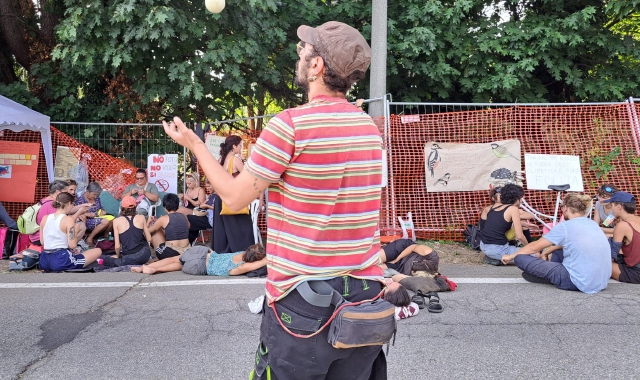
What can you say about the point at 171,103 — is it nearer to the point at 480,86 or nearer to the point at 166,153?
the point at 166,153

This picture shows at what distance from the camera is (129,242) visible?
25.4 ft

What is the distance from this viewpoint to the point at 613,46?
32.0 ft

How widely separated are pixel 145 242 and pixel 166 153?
3308 mm

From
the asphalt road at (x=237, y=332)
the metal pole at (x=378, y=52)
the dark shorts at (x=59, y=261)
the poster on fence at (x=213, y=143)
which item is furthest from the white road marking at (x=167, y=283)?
the poster on fence at (x=213, y=143)

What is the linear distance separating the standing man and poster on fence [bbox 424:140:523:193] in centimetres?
747

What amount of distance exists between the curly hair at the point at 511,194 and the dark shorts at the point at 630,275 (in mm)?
1766

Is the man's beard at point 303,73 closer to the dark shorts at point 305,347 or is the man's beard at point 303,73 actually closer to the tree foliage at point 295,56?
the dark shorts at point 305,347

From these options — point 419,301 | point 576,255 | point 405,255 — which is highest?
point 576,255

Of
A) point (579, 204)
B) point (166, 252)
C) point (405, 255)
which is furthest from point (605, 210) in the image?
point (166, 252)

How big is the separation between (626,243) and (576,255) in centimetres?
96

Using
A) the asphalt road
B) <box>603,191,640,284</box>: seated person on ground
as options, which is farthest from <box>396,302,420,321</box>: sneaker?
<box>603,191,640,284</box>: seated person on ground

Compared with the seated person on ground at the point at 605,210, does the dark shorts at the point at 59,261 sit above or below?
below

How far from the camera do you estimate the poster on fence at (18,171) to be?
31.3 ft

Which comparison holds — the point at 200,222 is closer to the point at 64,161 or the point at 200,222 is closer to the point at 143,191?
the point at 143,191
